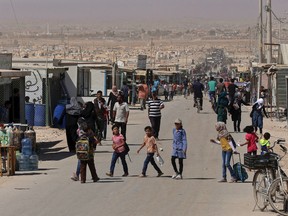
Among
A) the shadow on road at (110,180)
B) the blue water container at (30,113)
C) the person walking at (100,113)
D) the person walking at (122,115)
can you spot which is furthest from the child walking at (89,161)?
the blue water container at (30,113)

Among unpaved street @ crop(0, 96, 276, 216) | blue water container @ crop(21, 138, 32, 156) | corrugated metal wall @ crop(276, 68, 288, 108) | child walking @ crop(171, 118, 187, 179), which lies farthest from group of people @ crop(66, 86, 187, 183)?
corrugated metal wall @ crop(276, 68, 288, 108)

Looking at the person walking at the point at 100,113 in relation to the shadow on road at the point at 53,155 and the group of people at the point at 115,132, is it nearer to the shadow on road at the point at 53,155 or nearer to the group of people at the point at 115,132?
the group of people at the point at 115,132

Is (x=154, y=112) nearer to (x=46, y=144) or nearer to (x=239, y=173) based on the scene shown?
(x=46, y=144)

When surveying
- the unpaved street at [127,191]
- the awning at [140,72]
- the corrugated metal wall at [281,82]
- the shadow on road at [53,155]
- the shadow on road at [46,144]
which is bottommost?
the unpaved street at [127,191]

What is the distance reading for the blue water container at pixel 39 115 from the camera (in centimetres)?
3155

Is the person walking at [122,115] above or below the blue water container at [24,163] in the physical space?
above

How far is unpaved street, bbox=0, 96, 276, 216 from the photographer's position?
13.8m

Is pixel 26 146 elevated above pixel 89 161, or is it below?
above

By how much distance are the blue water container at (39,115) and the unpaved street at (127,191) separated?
8.61 m

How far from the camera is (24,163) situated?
62.0 ft

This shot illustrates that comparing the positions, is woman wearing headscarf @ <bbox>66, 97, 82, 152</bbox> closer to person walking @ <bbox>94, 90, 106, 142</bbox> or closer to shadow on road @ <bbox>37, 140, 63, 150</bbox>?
person walking @ <bbox>94, 90, 106, 142</bbox>

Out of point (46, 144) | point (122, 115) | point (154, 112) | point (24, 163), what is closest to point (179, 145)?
point (24, 163)

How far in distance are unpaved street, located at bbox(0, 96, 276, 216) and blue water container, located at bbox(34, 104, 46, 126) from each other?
861 centimetres

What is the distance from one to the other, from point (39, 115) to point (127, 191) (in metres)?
16.3
